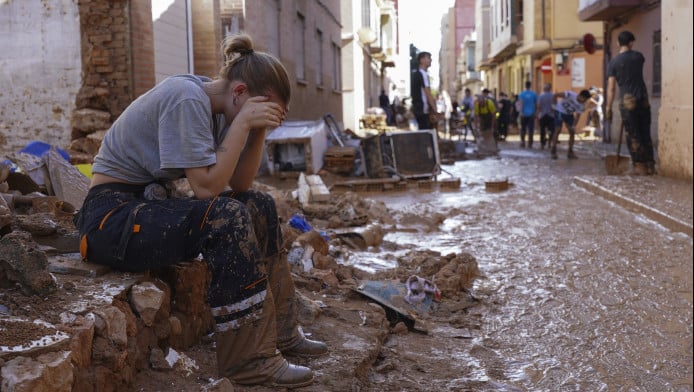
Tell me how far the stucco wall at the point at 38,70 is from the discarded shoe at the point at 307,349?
20.9ft

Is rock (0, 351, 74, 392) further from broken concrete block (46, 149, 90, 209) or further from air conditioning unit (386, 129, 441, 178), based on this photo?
air conditioning unit (386, 129, 441, 178)

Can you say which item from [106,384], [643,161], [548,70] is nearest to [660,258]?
[106,384]

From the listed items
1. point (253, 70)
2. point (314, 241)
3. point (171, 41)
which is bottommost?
point (314, 241)

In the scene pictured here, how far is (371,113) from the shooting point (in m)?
31.0

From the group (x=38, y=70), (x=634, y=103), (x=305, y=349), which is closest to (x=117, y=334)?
(x=305, y=349)

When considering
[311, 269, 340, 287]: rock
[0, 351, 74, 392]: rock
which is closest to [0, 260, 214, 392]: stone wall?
[0, 351, 74, 392]: rock

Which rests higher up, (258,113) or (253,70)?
(253,70)

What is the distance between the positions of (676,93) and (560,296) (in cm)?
728

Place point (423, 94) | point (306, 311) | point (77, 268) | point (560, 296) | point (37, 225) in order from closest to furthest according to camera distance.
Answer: point (77, 268)
point (37, 225)
point (306, 311)
point (560, 296)
point (423, 94)

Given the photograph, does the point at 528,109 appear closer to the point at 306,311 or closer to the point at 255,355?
the point at 306,311

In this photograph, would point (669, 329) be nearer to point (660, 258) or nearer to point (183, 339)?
point (660, 258)

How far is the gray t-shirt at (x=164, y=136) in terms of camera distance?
2.74 metres

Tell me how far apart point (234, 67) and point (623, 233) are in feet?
17.1

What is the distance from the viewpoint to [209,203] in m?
2.74
